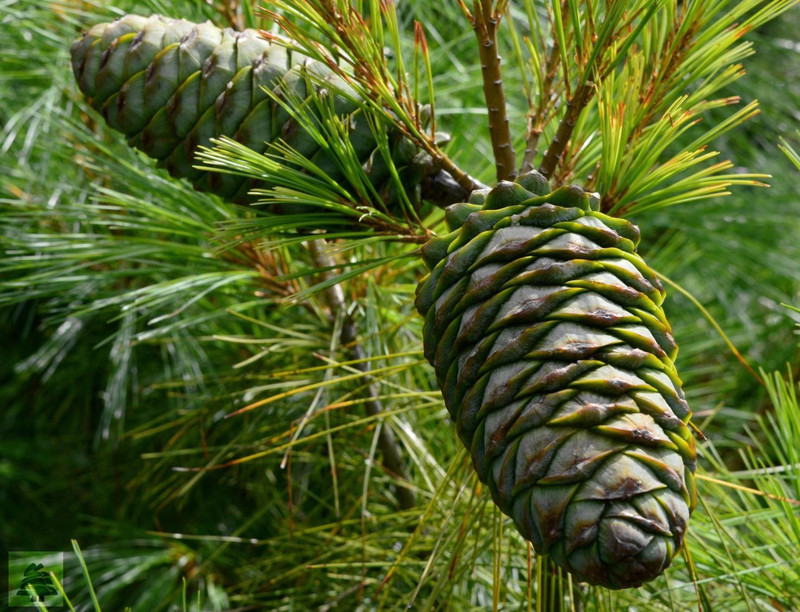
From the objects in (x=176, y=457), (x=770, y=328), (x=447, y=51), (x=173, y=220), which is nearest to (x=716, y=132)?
(x=173, y=220)

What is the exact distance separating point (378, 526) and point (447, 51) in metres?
0.64

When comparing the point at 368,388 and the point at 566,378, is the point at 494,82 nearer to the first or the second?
the point at 566,378

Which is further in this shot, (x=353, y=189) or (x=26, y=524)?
(x=26, y=524)

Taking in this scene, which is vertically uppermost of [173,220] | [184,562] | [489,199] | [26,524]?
[489,199]

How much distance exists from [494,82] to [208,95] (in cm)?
19

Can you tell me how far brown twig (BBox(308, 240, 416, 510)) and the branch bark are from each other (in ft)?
0.82

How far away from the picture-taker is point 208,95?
0.53m

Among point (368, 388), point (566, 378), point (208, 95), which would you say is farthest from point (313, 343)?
point (566, 378)

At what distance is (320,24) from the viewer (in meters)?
0.50

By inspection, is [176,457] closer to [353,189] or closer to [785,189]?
[353,189]

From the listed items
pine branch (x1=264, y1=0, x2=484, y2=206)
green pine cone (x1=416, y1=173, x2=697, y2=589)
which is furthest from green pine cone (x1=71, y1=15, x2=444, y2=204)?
green pine cone (x1=416, y1=173, x2=697, y2=589)

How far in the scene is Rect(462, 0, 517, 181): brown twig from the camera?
A: 51cm

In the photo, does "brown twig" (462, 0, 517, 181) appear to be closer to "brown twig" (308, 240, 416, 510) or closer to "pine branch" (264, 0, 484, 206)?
"pine branch" (264, 0, 484, 206)

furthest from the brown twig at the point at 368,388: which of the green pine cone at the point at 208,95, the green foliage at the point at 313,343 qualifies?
the green pine cone at the point at 208,95
